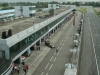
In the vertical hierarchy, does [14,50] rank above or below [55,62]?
above

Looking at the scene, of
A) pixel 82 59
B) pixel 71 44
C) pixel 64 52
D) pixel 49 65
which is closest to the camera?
pixel 49 65

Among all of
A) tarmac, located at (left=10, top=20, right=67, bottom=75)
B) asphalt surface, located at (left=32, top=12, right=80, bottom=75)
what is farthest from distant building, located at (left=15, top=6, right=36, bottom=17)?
tarmac, located at (left=10, top=20, right=67, bottom=75)

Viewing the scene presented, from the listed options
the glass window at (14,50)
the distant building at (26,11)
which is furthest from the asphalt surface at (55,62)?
the distant building at (26,11)

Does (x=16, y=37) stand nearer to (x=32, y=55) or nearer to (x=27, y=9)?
(x=32, y=55)

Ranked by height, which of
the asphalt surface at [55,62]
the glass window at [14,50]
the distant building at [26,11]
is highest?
the distant building at [26,11]

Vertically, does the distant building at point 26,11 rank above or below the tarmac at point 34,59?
above

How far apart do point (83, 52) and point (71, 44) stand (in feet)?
25.5

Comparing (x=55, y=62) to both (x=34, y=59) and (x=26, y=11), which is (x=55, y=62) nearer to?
(x=34, y=59)

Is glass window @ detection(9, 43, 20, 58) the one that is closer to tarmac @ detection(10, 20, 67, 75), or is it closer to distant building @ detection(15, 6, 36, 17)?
tarmac @ detection(10, 20, 67, 75)

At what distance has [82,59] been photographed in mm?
37656

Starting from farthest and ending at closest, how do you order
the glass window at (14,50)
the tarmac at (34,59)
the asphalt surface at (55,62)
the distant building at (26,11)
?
the distant building at (26,11) → the tarmac at (34,59) → the asphalt surface at (55,62) → the glass window at (14,50)

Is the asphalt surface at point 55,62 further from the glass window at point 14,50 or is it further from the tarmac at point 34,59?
the glass window at point 14,50

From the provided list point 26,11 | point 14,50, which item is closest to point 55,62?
point 14,50

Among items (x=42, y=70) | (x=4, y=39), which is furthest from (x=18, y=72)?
(x=4, y=39)
